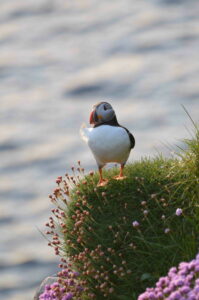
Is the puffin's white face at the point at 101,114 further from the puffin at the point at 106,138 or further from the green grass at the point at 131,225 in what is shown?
the green grass at the point at 131,225

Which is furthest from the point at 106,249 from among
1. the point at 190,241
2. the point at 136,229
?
the point at 190,241

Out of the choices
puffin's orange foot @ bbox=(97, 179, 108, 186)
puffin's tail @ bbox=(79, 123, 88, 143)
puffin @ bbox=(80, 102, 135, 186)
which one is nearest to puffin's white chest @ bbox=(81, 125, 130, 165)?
puffin @ bbox=(80, 102, 135, 186)

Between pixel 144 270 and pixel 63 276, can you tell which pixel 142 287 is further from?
pixel 63 276

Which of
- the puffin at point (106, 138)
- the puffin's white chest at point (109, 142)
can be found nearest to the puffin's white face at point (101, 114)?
the puffin at point (106, 138)

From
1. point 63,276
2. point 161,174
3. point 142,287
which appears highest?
point 161,174

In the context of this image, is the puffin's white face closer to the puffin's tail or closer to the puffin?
the puffin

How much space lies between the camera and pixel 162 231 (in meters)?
9.55

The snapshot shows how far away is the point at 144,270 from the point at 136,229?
588 mm

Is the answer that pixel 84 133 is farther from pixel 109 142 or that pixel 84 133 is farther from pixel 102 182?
pixel 102 182

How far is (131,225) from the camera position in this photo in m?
9.73

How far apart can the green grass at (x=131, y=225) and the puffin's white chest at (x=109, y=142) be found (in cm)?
35

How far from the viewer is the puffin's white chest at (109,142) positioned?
31.7 feet

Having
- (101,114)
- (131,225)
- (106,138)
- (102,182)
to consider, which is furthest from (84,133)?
(131,225)

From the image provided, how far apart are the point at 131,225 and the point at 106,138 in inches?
39.2
